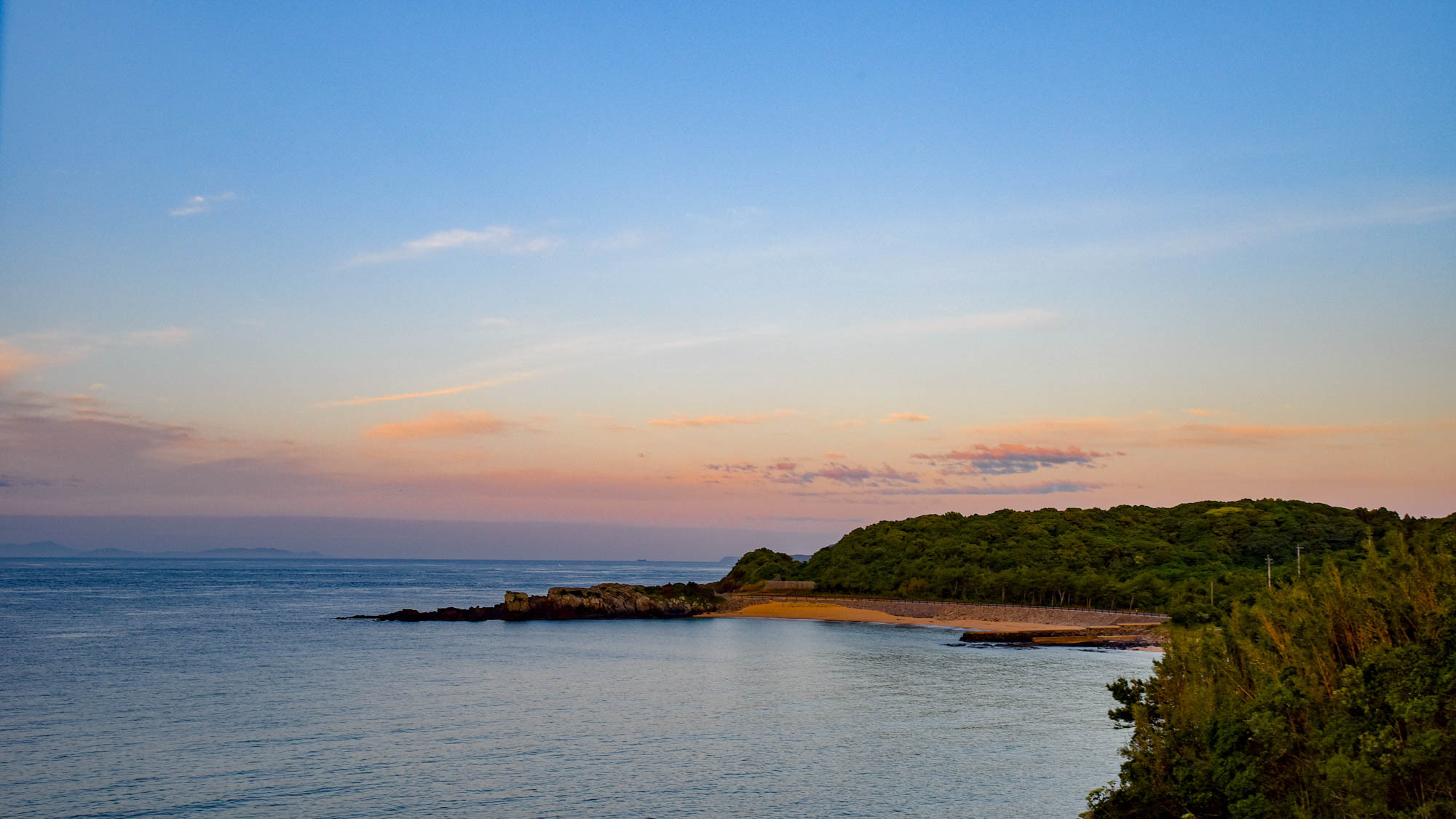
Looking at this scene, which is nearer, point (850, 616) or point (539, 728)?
point (539, 728)

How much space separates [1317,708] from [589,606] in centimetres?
11790

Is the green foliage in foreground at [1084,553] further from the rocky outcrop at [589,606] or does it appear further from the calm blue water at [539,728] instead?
the calm blue water at [539,728]

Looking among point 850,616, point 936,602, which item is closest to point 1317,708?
point 850,616

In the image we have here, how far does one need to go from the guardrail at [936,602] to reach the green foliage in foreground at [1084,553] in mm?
2398

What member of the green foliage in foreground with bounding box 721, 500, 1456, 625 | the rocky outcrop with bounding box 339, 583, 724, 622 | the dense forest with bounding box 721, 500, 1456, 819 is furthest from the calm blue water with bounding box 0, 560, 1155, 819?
the green foliage in foreground with bounding box 721, 500, 1456, 625

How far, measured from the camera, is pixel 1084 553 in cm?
14225

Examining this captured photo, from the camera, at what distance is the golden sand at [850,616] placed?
111 m

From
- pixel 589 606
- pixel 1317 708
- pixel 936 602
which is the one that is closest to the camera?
pixel 1317 708

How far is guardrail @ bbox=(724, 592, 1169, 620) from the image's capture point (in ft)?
372

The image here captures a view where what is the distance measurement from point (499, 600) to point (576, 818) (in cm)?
15161

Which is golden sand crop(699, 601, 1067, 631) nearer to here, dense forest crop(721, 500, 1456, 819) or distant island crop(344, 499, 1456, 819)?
distant island crop(344, 499, 1456, 819)

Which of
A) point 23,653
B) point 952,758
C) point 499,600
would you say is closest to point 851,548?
point 499,600

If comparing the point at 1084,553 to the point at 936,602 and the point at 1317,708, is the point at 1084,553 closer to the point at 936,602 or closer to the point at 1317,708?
the point at 936,602

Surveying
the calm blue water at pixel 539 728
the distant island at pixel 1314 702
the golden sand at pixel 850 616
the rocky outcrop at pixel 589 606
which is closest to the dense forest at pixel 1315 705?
the distant island at pixel 1314 702
